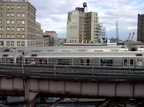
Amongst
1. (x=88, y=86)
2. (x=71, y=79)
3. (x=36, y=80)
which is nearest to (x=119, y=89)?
(x=88, y=86)

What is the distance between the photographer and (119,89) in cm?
1543

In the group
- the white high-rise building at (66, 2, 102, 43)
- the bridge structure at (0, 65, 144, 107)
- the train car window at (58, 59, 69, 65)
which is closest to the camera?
the bridge structure at (0, 65, 144, 107)

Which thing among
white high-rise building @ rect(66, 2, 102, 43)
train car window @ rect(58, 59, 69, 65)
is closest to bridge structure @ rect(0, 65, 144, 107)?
train car window @ rect(58, 59, 69, 65)

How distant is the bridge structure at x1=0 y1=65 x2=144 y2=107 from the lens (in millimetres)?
15180

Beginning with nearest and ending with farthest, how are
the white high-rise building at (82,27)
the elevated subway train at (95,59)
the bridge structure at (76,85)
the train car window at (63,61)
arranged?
the bridge structure at (76,85)
the elevated subway train at (95,59)
the train car window at (63,61)
the white high-rise building at (82,27)

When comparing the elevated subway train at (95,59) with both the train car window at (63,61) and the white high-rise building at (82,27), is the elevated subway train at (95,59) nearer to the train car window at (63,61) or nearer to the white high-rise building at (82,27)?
the train car window at (63,61)

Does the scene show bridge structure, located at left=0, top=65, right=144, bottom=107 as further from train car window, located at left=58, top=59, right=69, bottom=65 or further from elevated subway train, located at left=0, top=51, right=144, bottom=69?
train car window, located at left=58, top=59, right=69, bottom=65

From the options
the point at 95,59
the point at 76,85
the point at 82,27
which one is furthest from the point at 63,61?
the point at 82,27

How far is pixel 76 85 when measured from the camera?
52.6 feet

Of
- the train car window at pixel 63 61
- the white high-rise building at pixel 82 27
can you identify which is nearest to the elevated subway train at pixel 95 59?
the train car window at pixel 63 61

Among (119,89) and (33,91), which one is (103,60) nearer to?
(119,89)

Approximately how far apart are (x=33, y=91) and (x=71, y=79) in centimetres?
425

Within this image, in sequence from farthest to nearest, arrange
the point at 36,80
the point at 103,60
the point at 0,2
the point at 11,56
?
the point at 0,2 → the point at 11,56 → the point at 103,60 → the point at 36,80

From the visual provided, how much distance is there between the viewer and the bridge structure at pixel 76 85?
15180mm
